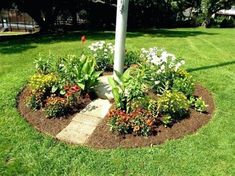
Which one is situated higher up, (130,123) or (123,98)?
(123,98)

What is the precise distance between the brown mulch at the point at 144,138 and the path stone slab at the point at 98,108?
315 millimetres

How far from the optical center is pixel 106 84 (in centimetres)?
818

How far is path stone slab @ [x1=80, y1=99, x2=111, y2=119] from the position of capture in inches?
282

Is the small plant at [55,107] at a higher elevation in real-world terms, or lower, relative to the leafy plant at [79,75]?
lower

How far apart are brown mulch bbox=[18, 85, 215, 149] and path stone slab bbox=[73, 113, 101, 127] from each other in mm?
127

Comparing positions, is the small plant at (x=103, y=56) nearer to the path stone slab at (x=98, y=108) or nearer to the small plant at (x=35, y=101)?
the path stone slab at (x=98, y=108)

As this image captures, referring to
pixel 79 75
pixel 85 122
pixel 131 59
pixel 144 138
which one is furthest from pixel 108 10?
pixel 144 138

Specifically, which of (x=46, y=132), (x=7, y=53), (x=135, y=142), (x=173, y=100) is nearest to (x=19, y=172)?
(x=46, y=132)

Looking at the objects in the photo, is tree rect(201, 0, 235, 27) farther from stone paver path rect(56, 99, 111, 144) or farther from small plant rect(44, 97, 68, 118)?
small plant rect(44, 97, 68, 118)

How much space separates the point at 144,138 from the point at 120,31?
9.20 ft

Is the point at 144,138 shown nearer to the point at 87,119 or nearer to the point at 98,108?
the point at 87,119

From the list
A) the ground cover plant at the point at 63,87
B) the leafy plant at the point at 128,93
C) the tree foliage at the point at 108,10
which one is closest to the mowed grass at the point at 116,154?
the ground cover plant at the point at 63,87

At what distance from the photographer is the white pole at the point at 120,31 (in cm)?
735

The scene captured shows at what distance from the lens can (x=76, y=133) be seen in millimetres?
6480
